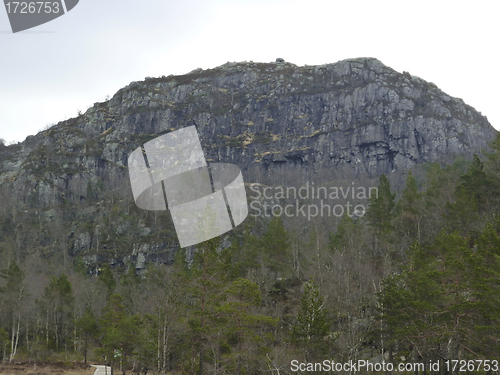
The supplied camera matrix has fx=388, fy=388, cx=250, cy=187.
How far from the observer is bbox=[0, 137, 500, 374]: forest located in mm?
21953

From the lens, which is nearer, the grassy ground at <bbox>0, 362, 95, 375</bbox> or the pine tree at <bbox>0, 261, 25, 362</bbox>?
the grassy ground at <bbox>0, 362, 95, 375</bbox>

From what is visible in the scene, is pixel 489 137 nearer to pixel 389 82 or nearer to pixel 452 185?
pixel 389 82

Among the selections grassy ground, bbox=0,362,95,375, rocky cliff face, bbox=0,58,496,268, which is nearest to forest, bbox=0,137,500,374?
grassy ground, bbox=0,362,95,375

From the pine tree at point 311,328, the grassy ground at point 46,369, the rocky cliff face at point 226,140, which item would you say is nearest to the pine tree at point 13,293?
the grassy ground at point 46,369

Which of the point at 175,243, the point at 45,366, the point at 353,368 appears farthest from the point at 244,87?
the point at 353,368

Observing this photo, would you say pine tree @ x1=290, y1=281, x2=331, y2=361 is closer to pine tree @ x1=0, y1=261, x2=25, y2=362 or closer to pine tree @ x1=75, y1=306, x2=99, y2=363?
pine tree @ x1=75, y1=306, x2=99, y2=363

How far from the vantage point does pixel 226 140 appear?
531 ft

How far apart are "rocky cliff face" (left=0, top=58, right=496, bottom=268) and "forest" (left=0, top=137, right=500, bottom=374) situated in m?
41.2

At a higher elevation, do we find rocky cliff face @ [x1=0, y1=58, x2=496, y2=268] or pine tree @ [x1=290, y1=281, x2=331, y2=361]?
rocky cliff face @ [x1=0, y1=58, x2=496, y2=268]

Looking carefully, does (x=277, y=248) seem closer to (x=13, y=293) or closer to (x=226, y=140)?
(x=13, y=293)

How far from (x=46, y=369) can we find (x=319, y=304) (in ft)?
95.0

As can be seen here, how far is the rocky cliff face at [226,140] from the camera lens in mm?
93688

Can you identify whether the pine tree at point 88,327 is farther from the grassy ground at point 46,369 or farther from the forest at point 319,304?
the grassy ground at point 46,369

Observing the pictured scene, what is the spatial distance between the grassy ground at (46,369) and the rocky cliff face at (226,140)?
4411 centimetres
